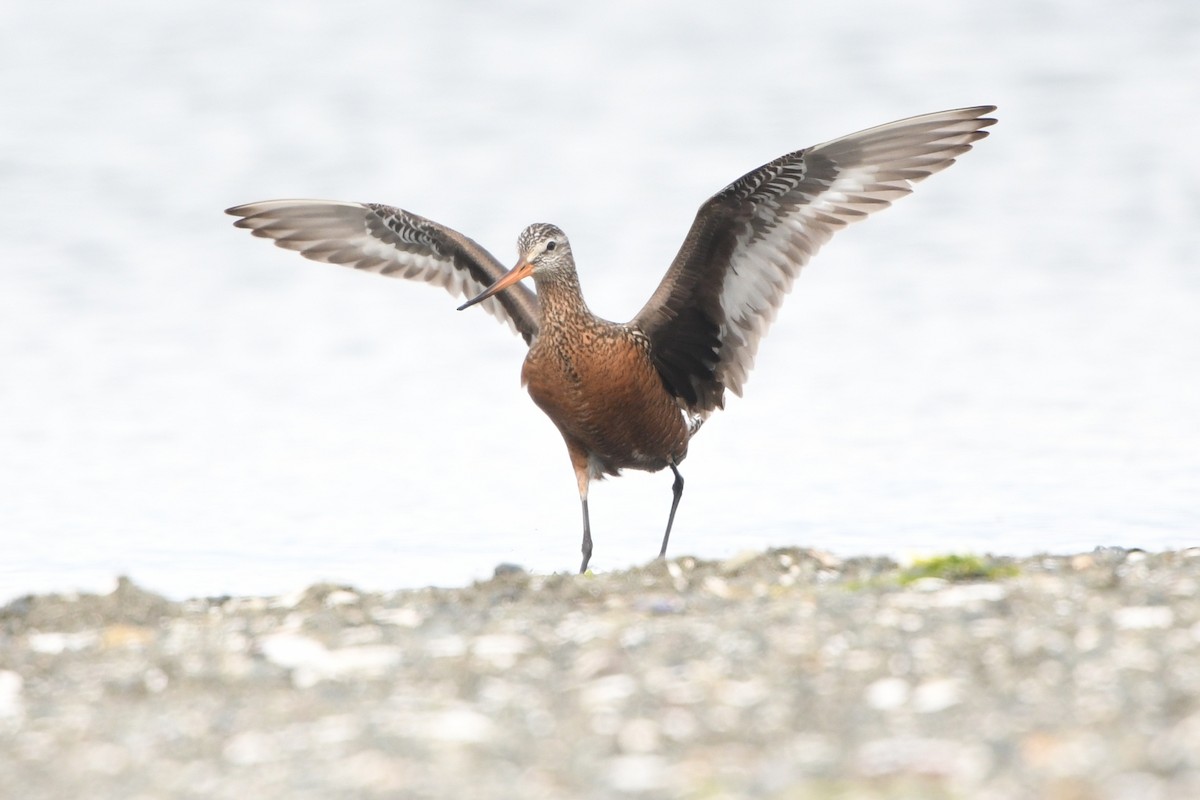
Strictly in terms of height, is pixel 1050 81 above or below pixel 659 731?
above

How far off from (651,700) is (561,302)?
13.6ft

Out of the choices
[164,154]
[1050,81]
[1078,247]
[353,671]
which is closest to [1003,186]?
[1078,247]

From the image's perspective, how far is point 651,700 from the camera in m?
4.10

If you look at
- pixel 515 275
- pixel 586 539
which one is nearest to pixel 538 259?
pixel 515 275

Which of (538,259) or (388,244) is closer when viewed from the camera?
(538,259)

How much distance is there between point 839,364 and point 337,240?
12.1ft

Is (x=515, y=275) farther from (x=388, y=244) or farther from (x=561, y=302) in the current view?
(x=388, y=244)

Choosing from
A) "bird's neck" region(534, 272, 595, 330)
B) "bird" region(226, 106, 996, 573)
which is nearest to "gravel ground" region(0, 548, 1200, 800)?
"bird" region(226, 106, 996, 573)

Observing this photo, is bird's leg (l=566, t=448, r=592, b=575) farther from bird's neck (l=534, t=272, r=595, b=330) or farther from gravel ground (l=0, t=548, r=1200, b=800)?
gravel ground (l=0, t=548, r=1200, b=800)

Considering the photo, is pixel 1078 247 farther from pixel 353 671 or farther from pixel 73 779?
pixel 73 779

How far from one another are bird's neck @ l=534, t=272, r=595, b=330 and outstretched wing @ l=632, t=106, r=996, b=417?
348 millimetres

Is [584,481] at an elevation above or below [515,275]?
below

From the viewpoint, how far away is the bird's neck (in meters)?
8.01

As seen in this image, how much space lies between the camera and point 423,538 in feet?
28.2
